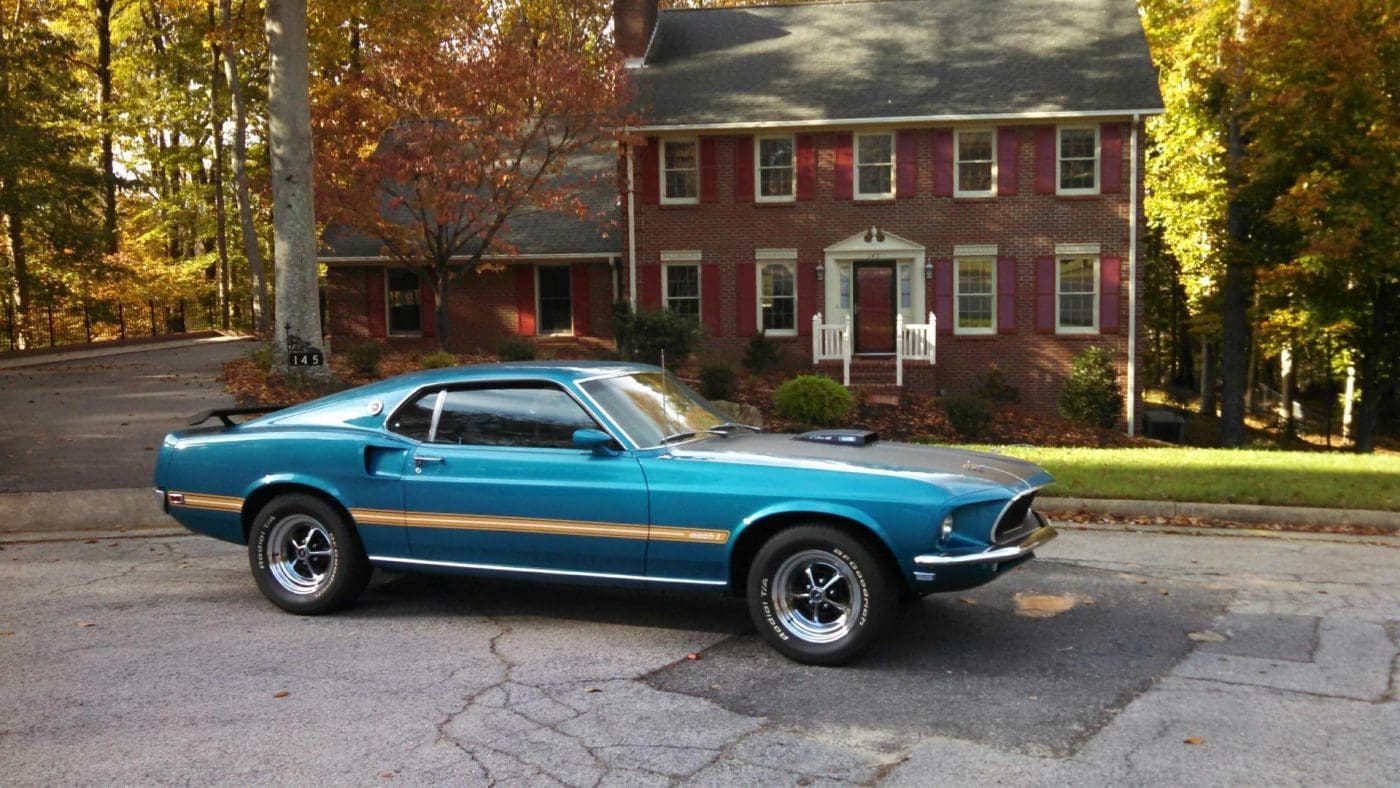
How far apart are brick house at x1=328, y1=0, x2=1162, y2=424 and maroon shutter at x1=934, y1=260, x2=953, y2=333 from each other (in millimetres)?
46

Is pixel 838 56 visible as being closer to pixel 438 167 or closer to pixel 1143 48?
pixel 1143 48

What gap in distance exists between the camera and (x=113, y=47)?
4172cm

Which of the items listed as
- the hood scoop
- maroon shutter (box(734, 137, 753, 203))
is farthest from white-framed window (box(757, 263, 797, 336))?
the hood scoop

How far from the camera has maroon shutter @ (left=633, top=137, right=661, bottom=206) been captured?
26734 millimetres

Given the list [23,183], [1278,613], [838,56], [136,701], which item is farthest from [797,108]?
[136,701]

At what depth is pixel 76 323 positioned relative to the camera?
32.4 metres

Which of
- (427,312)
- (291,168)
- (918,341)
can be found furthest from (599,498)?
(427,312)

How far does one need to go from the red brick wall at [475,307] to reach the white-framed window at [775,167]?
4.51 metres

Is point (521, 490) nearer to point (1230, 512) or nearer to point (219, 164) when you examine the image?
point (1230, 512)

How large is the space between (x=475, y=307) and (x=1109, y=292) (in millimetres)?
15150

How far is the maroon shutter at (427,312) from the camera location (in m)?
29.0

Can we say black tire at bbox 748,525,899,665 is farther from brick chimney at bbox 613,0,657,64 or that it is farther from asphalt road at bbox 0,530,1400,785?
brick chimney at bbox 613,0,657,64

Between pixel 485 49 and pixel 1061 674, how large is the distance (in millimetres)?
18597

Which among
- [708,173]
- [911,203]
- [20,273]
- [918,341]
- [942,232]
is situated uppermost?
[708,173]
